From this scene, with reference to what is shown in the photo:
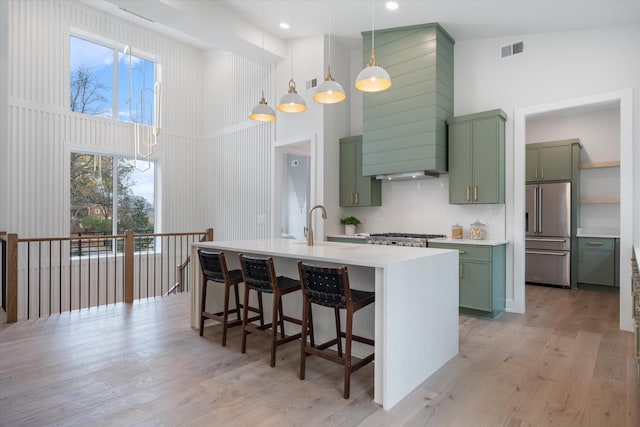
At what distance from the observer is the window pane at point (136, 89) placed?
700cm

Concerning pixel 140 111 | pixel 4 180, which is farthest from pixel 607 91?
pixel 4 180

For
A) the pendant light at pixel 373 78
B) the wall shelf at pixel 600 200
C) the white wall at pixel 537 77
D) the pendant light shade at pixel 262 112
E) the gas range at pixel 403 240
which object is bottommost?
the gas range at pixel 403 240

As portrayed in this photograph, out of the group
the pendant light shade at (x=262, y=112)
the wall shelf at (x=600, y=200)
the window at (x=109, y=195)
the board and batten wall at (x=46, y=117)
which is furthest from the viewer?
the window at (x=109, y=195)

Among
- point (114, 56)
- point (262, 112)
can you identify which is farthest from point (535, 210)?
point (114, 56)

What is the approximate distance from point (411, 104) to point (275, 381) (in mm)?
3779

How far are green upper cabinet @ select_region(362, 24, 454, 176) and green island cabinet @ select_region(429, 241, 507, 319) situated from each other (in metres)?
1.15

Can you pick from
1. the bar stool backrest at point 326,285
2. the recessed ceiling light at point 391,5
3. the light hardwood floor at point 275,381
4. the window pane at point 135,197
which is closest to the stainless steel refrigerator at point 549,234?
the light hardwood floor at point 275,381

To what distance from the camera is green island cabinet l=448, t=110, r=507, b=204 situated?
175 inches

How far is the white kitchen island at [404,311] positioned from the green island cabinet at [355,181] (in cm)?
256

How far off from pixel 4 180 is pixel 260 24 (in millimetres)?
4419

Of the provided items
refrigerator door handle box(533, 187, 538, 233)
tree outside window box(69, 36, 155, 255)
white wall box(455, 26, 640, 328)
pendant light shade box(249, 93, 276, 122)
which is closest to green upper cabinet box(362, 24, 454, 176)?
white wall box(455, 26, 640, 328)

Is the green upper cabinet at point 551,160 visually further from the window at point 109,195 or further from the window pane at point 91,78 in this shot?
the window pane at point 91,78

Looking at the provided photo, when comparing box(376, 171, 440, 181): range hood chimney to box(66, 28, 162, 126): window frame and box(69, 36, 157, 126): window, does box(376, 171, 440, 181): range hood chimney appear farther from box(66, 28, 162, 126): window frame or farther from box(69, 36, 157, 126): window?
box(69, 36, 157, 126): window

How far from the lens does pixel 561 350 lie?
3.33 m
